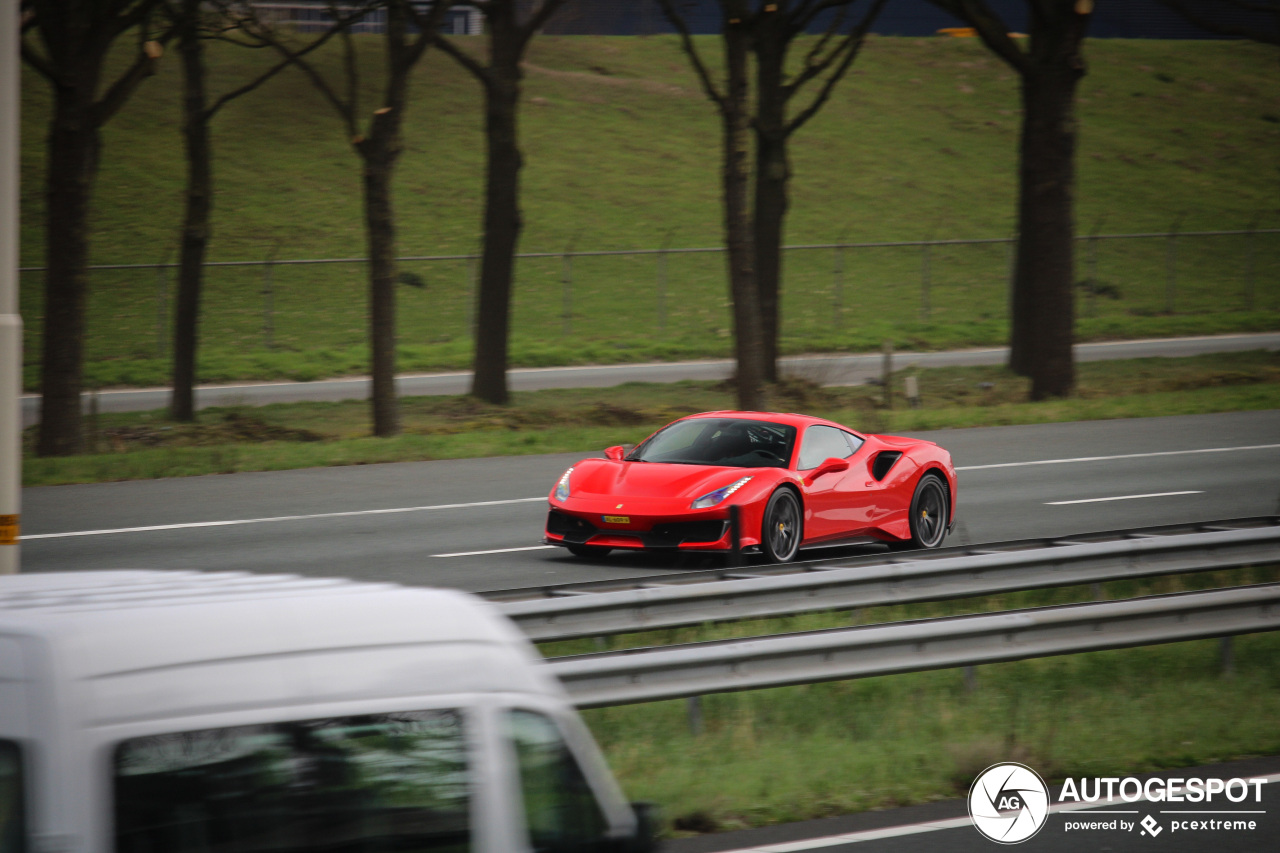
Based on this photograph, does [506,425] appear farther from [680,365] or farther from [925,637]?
[925,637]

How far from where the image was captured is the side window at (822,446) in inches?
518

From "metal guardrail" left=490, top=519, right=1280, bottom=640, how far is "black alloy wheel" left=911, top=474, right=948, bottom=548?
138 inches

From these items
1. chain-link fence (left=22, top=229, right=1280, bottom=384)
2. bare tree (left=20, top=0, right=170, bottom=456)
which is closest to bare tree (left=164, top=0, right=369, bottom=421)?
bare tree (left=20, top=0, right=170, bottom=456)

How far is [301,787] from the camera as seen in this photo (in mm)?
3115

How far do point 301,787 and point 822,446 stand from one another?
417 inches

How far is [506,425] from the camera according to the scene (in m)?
24.1

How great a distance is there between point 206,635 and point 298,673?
202 millimetres

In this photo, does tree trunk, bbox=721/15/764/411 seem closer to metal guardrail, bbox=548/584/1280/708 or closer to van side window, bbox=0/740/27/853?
metal guardrail, bbox=548/584/1280/708

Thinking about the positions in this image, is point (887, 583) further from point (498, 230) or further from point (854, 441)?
point (498, 230)

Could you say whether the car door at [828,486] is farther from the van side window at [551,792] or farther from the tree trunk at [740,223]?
the van side window at [551,792]

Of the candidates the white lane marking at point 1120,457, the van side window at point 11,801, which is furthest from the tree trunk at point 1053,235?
the van side window at point 11,801

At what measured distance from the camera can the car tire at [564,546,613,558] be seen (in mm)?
12875

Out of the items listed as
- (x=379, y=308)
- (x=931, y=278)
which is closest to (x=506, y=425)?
(x=379, y=308)

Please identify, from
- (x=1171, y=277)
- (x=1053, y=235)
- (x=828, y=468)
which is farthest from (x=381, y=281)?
(x=1171, y=277)
